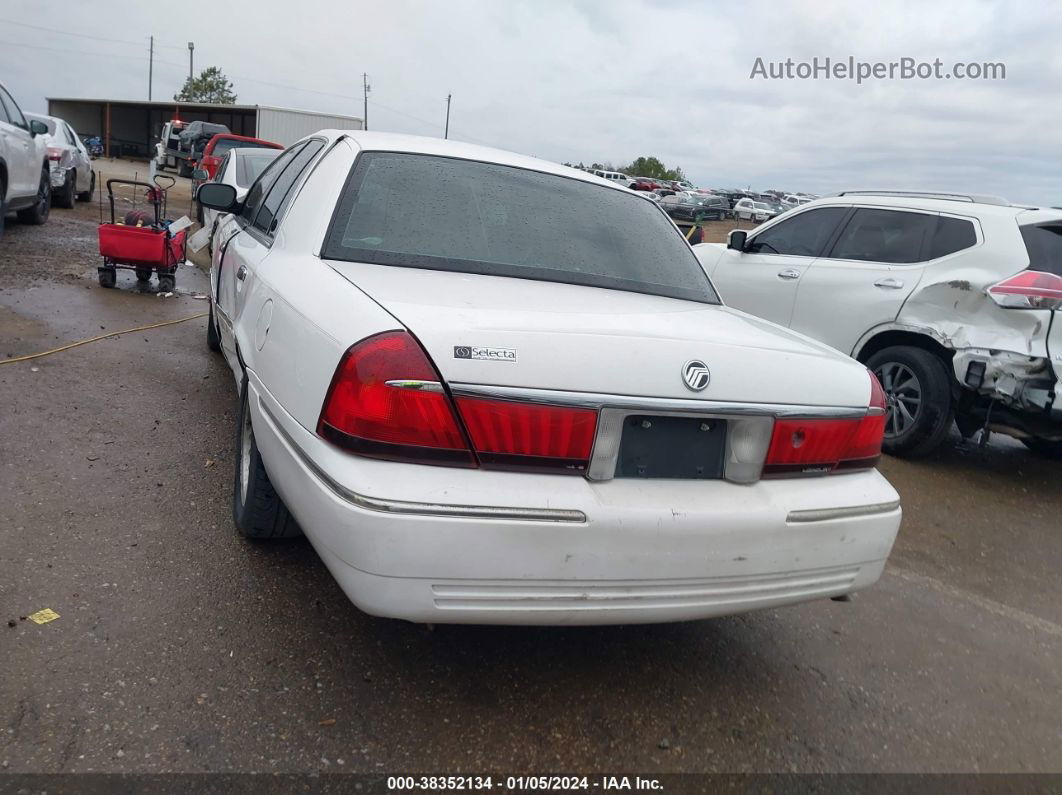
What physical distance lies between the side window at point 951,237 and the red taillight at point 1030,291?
0.53m

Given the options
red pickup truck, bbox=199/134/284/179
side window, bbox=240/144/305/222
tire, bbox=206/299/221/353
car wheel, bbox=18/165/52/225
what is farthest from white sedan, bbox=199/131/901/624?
red pickup truck, bbox=199/134/284/179

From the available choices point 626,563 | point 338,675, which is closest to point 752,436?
point 626,563

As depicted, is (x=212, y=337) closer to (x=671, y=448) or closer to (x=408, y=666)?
(x=408, y=666)

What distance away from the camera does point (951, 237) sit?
18.8 feet

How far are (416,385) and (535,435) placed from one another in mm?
324

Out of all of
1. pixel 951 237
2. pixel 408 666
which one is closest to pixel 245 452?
pixel 408 666

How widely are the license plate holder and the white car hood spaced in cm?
9

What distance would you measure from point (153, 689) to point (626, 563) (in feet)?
4.44

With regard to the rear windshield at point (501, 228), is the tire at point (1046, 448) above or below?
below

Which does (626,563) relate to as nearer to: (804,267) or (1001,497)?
(1001,497)

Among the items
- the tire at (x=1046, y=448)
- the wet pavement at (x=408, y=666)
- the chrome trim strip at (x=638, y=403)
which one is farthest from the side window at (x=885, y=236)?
the chrome trim strip at (x=638, y=403)

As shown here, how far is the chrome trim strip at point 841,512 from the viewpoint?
2459 millimetres

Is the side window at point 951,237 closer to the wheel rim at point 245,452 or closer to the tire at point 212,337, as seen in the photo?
the wheel rim at point 245,452

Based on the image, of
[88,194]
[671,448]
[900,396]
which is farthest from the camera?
[88,194]
